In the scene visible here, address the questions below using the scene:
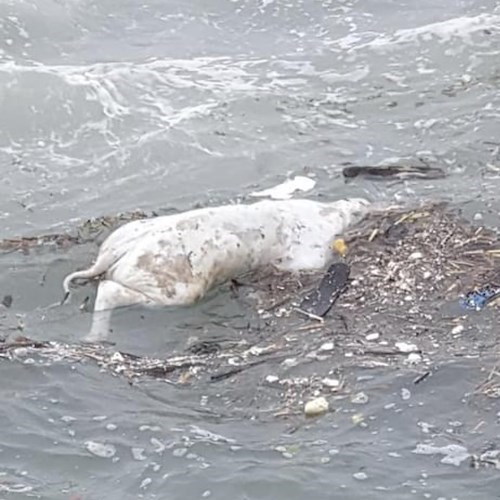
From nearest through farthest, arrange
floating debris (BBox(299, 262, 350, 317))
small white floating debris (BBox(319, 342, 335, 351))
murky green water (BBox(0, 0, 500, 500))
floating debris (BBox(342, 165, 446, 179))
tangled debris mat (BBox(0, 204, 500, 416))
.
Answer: murky green water (BBox(0, 0, 500, 500)), tangled debris mat (BBox(0, 204, 500, 416)), small white floating debris (BBox(319, 342, 335, 351)), floating debris (BBox(299, 262, 350, 317)), floating debris (BBox(342, 165, 446, 179))

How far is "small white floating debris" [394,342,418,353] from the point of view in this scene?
239 inches

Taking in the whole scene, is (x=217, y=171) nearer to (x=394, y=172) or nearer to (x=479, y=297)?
(x=394, y=172)

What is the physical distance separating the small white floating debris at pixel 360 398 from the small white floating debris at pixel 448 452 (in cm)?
50

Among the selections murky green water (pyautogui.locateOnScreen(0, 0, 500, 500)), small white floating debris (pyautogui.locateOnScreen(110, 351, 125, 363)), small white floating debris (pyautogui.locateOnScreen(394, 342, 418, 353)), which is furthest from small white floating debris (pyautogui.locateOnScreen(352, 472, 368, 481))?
small white floating debris (pyautogui.locateOnScreen(110, 351, 125, 363))

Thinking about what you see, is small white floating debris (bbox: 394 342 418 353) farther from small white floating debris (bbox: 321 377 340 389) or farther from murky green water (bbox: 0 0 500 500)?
small white floating debris (bbox: 321 377 340 389)

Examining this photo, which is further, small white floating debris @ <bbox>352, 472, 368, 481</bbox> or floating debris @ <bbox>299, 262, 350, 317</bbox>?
floating debris @ <bbox>299, 262, 350, 317</bbox>

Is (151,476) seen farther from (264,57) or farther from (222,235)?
(264,57)

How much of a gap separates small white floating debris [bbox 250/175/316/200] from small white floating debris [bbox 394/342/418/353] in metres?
2.35

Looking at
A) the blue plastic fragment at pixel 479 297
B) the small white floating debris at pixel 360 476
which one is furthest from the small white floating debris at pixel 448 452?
the blue plastic fragment at pixel 479 297

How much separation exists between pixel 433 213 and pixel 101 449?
333 cm

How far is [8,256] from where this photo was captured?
754 cm

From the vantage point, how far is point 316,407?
5523 mm

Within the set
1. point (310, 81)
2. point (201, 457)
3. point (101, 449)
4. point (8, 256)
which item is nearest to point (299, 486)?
point (201, 457)

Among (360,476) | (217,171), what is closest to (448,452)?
(360,476)
